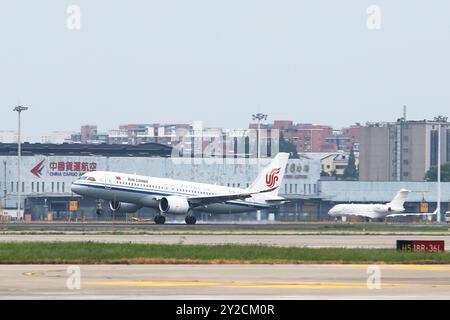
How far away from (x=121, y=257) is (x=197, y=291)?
15.5 m

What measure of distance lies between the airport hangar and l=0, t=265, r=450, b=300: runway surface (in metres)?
96.0

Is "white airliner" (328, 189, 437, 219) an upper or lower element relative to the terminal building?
lower

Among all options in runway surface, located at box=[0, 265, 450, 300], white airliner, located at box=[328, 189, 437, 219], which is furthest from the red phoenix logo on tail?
runway surface, located at box=[0, 265, 450, 300]

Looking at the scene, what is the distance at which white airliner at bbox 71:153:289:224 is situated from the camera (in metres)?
110

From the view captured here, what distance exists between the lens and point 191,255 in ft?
162

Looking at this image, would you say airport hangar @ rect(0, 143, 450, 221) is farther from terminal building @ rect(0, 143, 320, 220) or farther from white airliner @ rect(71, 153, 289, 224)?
white airliner @ rect(71, 153, 289, 224)

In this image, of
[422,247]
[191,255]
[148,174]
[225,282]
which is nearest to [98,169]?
[148,174]

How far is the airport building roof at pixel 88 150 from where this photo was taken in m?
165

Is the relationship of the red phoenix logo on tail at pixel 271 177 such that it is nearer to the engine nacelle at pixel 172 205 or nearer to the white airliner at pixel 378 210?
the engine nacelle at pixel 172 205

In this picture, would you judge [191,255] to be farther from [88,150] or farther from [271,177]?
[88,150]

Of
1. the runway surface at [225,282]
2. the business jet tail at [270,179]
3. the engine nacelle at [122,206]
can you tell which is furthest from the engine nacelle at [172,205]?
the runway surface at [225,282]

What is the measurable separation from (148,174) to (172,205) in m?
48.7

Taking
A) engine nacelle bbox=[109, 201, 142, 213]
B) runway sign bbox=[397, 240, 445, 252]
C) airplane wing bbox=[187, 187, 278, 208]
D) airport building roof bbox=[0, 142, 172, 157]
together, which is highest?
airport building roof bbox=[0, 142, 172, 157]
